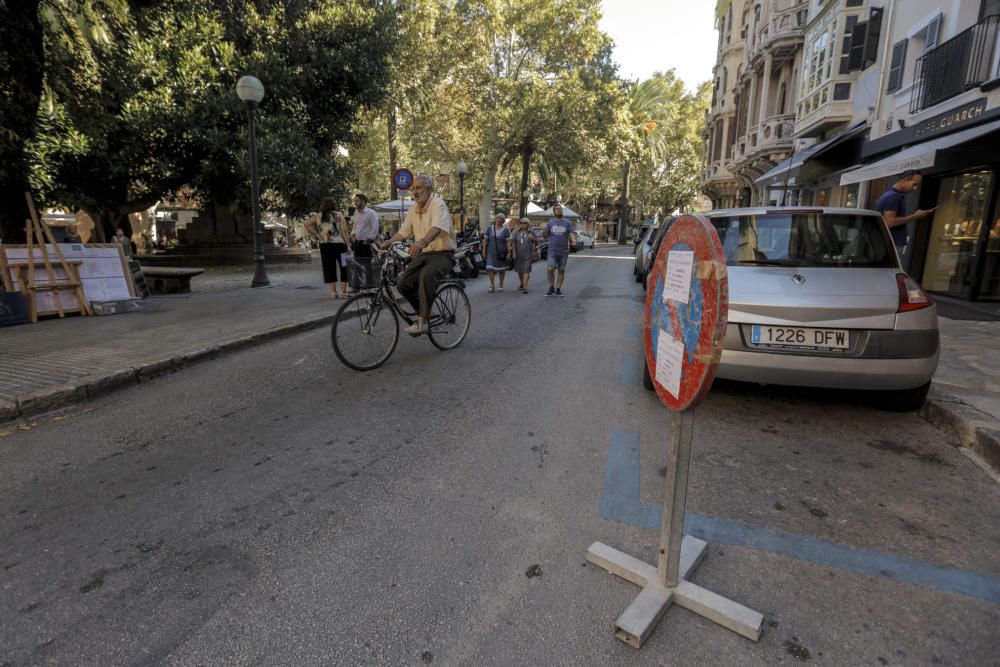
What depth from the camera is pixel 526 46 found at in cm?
2825

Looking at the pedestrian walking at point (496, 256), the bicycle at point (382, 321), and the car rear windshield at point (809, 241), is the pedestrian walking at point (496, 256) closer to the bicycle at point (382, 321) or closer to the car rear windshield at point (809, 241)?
the bicycle at point (382, 321)

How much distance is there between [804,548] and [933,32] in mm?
13863

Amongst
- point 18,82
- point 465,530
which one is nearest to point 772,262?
point 465,530

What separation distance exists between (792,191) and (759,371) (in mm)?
20754

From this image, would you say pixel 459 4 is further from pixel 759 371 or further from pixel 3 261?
pixel 759 371

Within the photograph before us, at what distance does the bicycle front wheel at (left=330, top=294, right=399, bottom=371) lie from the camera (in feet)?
17.5

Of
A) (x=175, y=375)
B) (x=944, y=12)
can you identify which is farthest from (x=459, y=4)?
(x=175, y=375)

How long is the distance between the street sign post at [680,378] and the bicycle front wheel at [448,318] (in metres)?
4.11

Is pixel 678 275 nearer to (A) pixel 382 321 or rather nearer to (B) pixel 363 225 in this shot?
(A) pixel 382 321

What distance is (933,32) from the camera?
11211 millimetres

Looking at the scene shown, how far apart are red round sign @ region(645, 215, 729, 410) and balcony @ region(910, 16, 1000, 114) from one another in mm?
11562

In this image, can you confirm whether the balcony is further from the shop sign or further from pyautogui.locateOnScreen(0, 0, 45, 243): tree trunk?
pyautogui.locateOnScreen(0, 0, 45, 243): tree trunk

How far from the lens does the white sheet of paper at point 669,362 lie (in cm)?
195

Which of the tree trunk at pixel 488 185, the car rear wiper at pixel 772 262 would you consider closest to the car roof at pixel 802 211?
the car rear wiper at pixel 772 262
